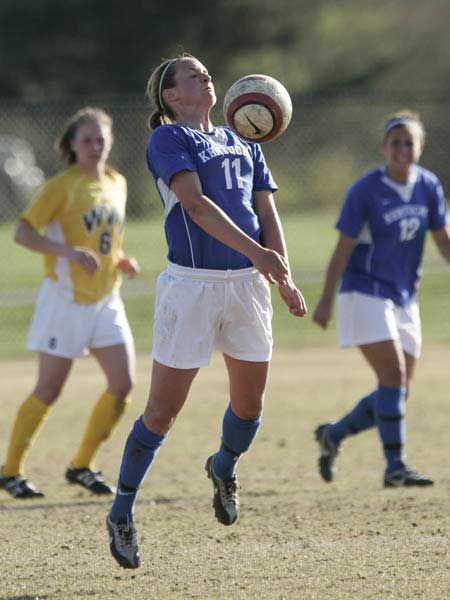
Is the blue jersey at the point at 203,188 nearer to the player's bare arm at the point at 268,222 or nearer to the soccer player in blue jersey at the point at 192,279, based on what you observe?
the soccer player in blue jersey at the point at 192,279

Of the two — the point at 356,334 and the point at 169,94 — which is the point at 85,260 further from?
the point at 169,94

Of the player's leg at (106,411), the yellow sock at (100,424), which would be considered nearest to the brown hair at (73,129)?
the player's leg at (106,411)

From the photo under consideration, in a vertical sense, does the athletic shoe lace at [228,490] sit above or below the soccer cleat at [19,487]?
above

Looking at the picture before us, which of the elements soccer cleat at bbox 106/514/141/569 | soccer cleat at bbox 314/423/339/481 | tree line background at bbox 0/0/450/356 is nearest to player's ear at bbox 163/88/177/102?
soccer cleat at bbox 106/514/141/569

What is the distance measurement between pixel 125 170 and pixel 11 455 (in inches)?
396

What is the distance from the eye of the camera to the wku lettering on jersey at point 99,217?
755 centimetres

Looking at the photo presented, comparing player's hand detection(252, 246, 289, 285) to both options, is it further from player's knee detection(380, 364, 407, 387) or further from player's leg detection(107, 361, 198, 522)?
player's knee detection(380, 364, 407, 387)

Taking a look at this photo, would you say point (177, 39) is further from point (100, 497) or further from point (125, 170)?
point (100, 497)

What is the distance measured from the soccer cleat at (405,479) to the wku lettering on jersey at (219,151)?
2703 millimetres

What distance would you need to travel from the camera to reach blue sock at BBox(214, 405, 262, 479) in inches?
226

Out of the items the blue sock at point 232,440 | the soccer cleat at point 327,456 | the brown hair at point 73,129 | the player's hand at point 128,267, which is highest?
the brown hair at point 73,129

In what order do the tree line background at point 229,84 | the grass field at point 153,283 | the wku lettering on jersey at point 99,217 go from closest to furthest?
the wku lettering on jersey at point 99,217
the grass field at point 153,283
the tree line background at point 229,84

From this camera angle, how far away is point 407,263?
7688 millimetres

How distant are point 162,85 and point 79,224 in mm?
2185
